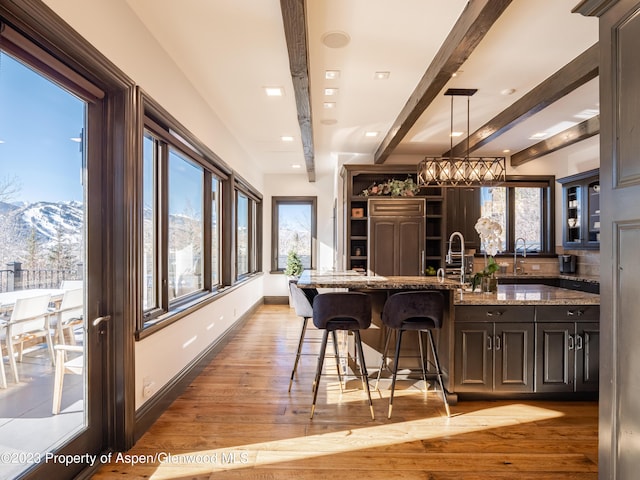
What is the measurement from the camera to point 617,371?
4.93 ft

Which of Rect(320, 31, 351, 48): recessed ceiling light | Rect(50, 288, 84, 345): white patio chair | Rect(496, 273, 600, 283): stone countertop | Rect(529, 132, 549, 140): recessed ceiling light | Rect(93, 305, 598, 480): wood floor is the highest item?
Rect(320, 31, 351, 48): recessed ceiling light

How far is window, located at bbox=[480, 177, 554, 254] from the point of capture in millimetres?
6008

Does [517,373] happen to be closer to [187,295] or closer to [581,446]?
[581,446]

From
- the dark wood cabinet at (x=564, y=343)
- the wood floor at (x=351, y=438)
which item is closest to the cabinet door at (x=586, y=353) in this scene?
the dark wood cabinet at (x=564, y=343)

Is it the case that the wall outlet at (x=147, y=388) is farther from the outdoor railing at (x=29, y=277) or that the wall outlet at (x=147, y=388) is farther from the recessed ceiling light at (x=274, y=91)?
the recessed ceiling light at (x=274, y=91)

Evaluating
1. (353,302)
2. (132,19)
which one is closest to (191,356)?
(353,302)

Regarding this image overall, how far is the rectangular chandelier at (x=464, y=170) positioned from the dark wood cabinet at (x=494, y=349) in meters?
1.43

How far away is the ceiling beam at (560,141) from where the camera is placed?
4.45 m

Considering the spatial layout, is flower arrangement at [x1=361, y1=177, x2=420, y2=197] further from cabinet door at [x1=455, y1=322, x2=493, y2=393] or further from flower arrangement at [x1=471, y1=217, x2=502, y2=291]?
cabinet door at [x1=455, y1=322, x2=493, y2=393]

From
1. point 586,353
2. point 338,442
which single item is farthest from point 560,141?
point 338,442

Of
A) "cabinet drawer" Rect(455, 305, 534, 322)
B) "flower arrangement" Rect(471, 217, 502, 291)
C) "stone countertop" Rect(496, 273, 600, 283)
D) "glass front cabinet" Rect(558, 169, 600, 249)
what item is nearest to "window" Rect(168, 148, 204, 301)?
"cabinet drawer" Rect(455, 305, 534, 322)

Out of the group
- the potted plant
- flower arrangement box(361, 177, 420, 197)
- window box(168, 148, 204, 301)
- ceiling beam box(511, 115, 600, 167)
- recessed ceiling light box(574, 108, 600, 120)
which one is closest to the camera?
window box(168, 148, 204, 301)

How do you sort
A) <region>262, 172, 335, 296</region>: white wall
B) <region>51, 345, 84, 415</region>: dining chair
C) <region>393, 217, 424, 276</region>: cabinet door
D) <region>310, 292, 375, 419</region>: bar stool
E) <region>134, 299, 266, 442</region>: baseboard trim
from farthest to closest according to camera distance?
<region>262, 172, 335, 296</region>: white wall → <region>393, 217, 424, 276</region>: cabinet door → <region>310, 292, 375, 419</region>: bar stool → <region>134, 299, 266, 442</region>: baseboard trim → <region>51, 345, 84, 415</region>: dining chair

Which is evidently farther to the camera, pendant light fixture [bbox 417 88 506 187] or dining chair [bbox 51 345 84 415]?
pendant light fixture [bbox 417 88 506 187]
